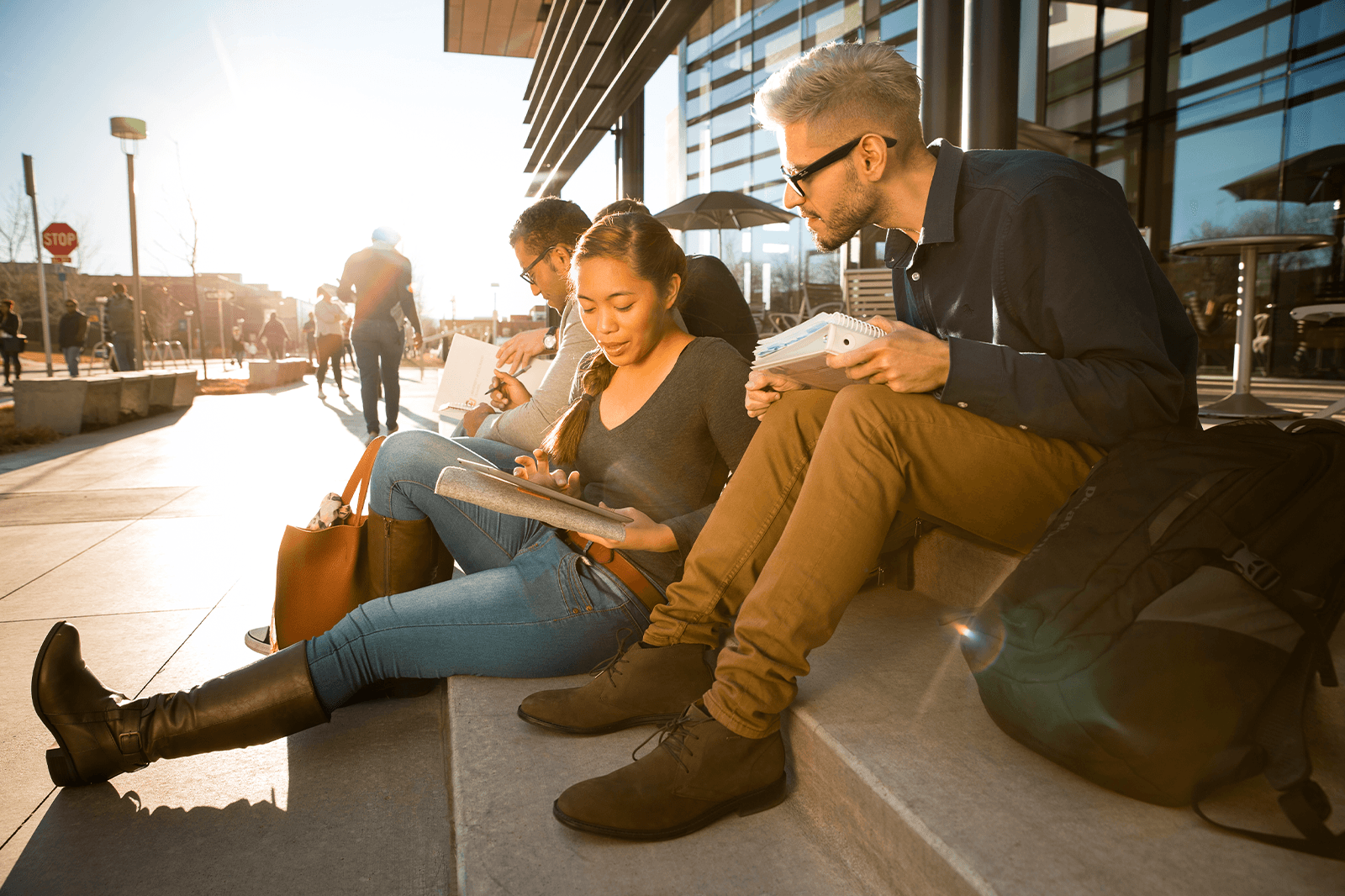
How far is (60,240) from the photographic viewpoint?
17438mm

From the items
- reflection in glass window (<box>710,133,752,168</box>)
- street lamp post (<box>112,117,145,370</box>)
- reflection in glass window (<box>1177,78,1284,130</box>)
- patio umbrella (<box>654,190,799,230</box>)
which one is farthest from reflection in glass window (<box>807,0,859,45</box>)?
street lamp post (<box>112,117,145,370</box>)

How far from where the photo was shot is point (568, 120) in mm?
9867

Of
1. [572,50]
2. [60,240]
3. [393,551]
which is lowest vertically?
[393,551]

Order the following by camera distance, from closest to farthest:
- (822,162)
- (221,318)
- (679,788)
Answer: (679,788) → (822,162) → (221,318)

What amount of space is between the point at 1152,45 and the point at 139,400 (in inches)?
533

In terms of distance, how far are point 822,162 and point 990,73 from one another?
203 centimetres

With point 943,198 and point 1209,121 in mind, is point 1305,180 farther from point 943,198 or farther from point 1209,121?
point 943,198

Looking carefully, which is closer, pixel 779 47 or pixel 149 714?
pixel 149 714

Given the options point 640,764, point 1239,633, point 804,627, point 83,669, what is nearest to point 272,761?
point 83,669

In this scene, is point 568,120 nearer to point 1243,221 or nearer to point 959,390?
point 1243,221

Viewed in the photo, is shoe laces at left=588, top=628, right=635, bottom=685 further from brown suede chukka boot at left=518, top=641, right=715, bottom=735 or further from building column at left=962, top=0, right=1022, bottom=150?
building column at left=962, top=0, right=1022, bottom=150

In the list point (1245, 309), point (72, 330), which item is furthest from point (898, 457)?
point (72, 330)

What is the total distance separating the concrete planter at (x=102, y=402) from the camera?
9.21m

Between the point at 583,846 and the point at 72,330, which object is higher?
the point at 72,330
